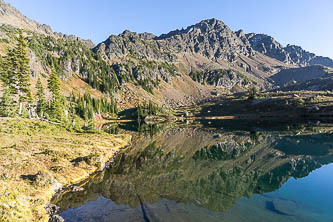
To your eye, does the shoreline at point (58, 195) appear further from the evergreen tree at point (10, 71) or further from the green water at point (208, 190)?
the evergreen tree at point (10, 71)

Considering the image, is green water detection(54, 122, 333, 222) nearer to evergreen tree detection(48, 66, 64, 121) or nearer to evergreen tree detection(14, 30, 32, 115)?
evergreen tree detection(14, 30, 32, 115)

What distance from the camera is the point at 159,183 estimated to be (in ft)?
89.2

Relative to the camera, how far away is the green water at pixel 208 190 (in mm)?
18516

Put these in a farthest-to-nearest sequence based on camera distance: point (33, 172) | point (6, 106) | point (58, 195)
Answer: point (6, 106) < point (33, 172) < point (58, 195)

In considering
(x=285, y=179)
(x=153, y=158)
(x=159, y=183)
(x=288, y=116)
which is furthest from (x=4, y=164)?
(x=288, y=116)

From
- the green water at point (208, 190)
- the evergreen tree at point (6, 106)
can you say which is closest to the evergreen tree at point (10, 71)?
the evergreen tree at point (6, 106)

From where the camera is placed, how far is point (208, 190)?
2433cm

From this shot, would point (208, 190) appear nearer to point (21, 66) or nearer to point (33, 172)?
point (33, 172)

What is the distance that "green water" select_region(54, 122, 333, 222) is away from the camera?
18516 millimetres

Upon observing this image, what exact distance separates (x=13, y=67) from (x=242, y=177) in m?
66.8

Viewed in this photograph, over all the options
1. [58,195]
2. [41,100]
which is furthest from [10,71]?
[58,195]

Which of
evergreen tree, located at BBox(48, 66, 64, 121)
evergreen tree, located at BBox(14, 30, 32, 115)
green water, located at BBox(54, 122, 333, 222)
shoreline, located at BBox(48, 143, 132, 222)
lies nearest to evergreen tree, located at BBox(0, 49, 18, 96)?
evergreen tree, located at BBox(14, 30, 32, 115)

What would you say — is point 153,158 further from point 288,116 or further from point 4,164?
point 288,116

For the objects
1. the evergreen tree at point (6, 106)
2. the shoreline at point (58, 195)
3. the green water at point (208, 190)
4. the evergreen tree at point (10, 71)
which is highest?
the evergreen tree at point (10, 71)
